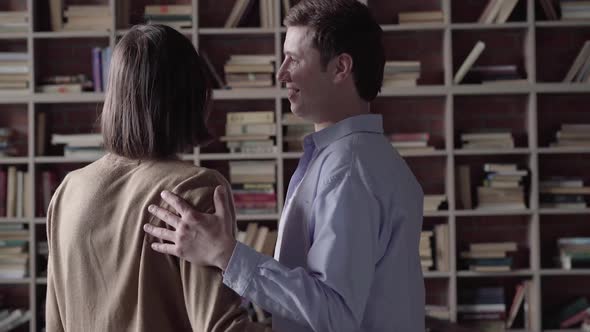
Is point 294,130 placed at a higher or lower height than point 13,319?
higher

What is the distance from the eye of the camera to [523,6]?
4059mm

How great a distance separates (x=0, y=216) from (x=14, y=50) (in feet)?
3.23

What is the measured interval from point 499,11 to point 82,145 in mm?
2443

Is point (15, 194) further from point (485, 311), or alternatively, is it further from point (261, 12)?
point (485, 311)

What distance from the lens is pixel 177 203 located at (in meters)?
1.15

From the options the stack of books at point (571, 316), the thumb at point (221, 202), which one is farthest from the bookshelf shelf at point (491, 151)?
the thumb at point (221, 202)

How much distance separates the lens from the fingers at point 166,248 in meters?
1.15

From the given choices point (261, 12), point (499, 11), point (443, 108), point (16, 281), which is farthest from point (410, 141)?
point (16, 281)

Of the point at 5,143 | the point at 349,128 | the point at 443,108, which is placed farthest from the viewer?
the point at 443,108

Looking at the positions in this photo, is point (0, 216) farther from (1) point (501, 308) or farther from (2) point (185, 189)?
(2) point (185, 189)

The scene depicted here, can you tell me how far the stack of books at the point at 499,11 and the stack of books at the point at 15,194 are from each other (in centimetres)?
272

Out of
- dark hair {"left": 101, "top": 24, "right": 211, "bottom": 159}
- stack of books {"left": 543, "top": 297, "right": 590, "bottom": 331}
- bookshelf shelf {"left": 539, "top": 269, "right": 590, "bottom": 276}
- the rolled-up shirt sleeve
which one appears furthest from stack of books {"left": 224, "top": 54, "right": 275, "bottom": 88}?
the rolled-up shirt sleeve

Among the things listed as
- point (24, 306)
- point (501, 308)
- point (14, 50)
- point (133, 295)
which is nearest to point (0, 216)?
point (24, 306)

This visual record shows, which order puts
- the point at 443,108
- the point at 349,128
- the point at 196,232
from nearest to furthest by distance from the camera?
the point at 196,232 < the point at 349,128 < the point at 443,108
